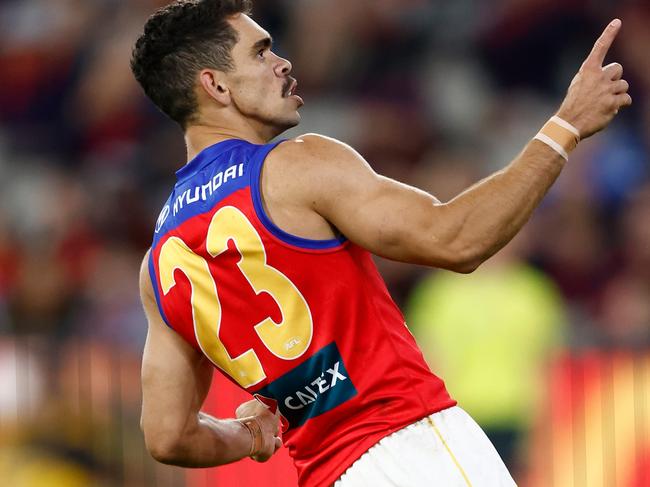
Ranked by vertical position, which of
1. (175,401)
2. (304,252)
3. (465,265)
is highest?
(465,265)

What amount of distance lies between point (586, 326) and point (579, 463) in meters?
1.72

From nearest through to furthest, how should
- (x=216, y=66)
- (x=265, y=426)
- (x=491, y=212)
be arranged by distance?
1. (x=491, y=212)
2. (x=216, y=66)
3. (x=265, y=426)

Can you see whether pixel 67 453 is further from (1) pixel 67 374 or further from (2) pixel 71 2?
(2) pixel 71 2

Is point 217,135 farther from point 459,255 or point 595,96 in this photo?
point 595,96

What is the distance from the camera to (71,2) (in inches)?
434

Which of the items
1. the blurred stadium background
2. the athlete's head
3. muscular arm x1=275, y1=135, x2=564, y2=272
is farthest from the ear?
the blurred stadium background

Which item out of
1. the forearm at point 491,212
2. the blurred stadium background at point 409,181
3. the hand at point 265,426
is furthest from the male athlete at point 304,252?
the blurred stadium background at point 409,181

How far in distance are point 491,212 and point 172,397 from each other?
1311 mm

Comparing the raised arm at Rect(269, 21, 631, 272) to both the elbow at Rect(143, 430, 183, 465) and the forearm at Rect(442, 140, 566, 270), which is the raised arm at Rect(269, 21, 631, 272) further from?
the elbow at Rect(143, 430, 183, 465)

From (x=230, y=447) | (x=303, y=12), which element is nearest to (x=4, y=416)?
(x=230, y=447)

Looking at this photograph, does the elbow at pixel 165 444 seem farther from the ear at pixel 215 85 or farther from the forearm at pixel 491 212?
the forearm at pixel 491 212

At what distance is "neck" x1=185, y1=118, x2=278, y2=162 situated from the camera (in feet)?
13.4

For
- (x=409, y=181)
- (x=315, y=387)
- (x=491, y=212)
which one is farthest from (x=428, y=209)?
(x=409, y=181)

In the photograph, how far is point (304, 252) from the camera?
3.71 metres
